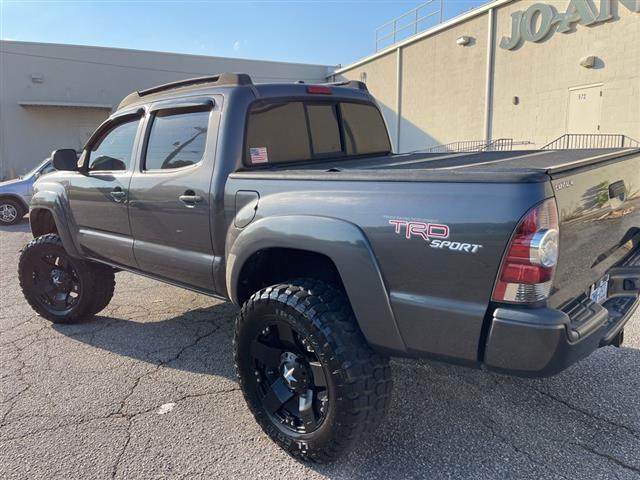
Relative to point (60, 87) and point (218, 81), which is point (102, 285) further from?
point (60, 87)

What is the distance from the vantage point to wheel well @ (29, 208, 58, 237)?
492cm

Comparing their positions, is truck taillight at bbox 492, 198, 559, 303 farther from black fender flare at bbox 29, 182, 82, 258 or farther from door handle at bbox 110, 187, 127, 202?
black fender flare at bbox 29, 182, 82, 258

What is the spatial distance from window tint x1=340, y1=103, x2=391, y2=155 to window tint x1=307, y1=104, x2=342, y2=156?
0.10m

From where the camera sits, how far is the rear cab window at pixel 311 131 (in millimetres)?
3232

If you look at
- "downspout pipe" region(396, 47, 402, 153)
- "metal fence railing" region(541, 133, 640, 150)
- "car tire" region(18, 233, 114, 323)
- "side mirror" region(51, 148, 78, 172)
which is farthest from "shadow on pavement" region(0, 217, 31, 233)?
"downspout pipe" region(396, 47, 402, 153)

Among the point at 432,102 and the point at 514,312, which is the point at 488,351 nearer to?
the point at 514,312

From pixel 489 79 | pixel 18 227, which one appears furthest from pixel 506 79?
pixel 18 227

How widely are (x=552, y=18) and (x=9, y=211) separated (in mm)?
14931

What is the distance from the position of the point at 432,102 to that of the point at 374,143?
55.3 feet

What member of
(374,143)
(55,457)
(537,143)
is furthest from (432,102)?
(55,457)

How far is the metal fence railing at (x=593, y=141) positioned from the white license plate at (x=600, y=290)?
10729 millimetres

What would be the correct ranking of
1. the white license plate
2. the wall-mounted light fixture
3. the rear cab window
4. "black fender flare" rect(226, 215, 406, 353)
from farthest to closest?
the wall-mounted light fixture → the rear cab window → the white license plate → "black fender flare" rect(226, 215, 406, 353)

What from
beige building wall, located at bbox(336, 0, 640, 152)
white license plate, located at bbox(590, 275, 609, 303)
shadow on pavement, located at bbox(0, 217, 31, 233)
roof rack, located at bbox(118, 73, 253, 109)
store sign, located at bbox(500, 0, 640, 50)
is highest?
store sign, located at bbox(500, 0, 640, 50)

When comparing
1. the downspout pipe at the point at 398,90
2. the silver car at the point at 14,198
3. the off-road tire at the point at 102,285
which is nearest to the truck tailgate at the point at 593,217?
the off-road tire at the point at 102,285
